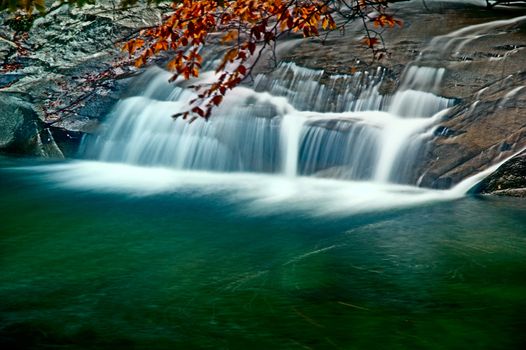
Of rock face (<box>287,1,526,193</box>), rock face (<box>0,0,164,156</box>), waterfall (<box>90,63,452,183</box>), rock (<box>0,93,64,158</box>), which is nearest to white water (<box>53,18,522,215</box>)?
waterfall (<box>90,63,452,183</box>)

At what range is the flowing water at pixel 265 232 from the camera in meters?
4.64

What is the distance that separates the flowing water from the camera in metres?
4.64

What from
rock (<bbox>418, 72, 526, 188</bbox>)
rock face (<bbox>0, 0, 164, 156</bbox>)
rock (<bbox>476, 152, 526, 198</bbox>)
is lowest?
rock (<bbox>476, 152, 526, 198</bbox>)

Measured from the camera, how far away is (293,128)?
9.71 metres

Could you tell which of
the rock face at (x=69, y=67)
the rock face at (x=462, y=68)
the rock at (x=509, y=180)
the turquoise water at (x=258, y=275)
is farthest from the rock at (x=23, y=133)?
the rock at (x=509, y=180)

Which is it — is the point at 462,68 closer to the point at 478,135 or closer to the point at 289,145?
the point at 478,135

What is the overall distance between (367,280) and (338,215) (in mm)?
2138

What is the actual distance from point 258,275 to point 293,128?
433 centimetres

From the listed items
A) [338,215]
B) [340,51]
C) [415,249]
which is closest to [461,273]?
[415,249]

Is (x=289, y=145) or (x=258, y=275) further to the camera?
(x=289, y=145)

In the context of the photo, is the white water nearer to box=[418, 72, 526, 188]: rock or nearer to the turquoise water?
box=[418, 72, 526, 188]: rock

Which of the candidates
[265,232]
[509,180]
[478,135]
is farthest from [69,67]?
[509,180]

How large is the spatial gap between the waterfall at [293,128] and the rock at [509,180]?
1.05 meters

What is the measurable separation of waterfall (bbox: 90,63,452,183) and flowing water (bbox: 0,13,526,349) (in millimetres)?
25
